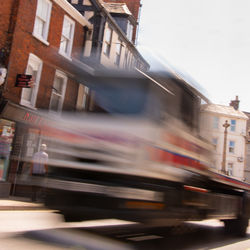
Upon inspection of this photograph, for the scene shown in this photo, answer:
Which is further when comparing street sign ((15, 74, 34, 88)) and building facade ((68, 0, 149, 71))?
building facade ((68, 0, 149, 71))

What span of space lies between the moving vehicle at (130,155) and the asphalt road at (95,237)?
564 mm

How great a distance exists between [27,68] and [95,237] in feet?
31.1

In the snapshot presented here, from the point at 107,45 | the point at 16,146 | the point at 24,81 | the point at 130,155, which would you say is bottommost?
the point at 130,155

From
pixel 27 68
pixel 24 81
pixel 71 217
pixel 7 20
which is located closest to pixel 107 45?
pixel 27 68

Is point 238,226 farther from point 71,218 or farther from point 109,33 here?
point 109,33

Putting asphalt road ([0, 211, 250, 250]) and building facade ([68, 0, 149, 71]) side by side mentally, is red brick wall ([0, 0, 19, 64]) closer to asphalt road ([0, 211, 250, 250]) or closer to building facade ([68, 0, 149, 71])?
building facade ([68, 0, 149, 71])

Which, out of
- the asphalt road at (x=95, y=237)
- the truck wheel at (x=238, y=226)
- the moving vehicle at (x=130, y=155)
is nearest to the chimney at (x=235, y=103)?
the truck wheel at (x=238, y=226)

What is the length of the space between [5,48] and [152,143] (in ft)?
31.7

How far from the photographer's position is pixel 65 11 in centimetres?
1652

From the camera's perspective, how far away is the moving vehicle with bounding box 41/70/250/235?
17.2ft

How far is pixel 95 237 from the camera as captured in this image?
659 cm

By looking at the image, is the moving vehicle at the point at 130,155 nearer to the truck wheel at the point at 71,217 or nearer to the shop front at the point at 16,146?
the truck wheel at the point at 71,217

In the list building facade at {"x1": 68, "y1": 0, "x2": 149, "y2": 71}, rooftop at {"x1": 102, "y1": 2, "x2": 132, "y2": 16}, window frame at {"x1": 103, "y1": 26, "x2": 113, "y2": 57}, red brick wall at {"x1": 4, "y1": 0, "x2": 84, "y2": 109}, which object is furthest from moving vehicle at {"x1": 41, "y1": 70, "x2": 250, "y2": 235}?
rooftop at {"x1": 102, "y1": 2, "x2": 132, "y2": 16}

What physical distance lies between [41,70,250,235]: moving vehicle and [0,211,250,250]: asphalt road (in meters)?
0.56
